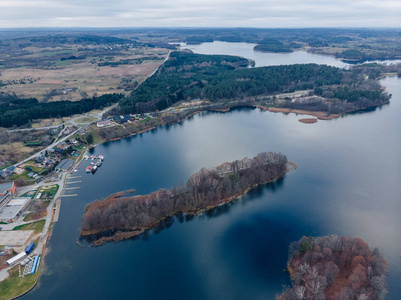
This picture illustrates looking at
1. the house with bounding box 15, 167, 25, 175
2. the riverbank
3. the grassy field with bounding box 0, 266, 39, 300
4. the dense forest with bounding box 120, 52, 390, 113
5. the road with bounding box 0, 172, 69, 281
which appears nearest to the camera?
the grassy field with bounding box 0, 266, 39, 300

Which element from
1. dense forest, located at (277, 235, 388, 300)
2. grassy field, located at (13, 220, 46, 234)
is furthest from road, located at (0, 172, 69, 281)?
dense forest, located at (277, 235, 388, 300)

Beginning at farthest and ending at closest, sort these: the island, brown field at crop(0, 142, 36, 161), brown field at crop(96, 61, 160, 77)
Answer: brown field at crop(96, 61, 160, 77) < brown field at crop(0, 142, 36, 161) < the island

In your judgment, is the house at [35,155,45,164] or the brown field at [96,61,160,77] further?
the brown field at [96,61,160,77]

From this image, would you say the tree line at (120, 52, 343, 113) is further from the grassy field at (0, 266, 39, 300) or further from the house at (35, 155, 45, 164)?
the grassy field at (0, 266, 39, 300)

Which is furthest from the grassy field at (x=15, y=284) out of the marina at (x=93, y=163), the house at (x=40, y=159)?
the house at (x=40, y=159)

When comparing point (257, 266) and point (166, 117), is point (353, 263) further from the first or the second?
point (166, 117)

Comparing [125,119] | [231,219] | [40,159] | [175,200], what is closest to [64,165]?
[40,159]

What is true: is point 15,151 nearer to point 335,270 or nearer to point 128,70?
point 335,270
